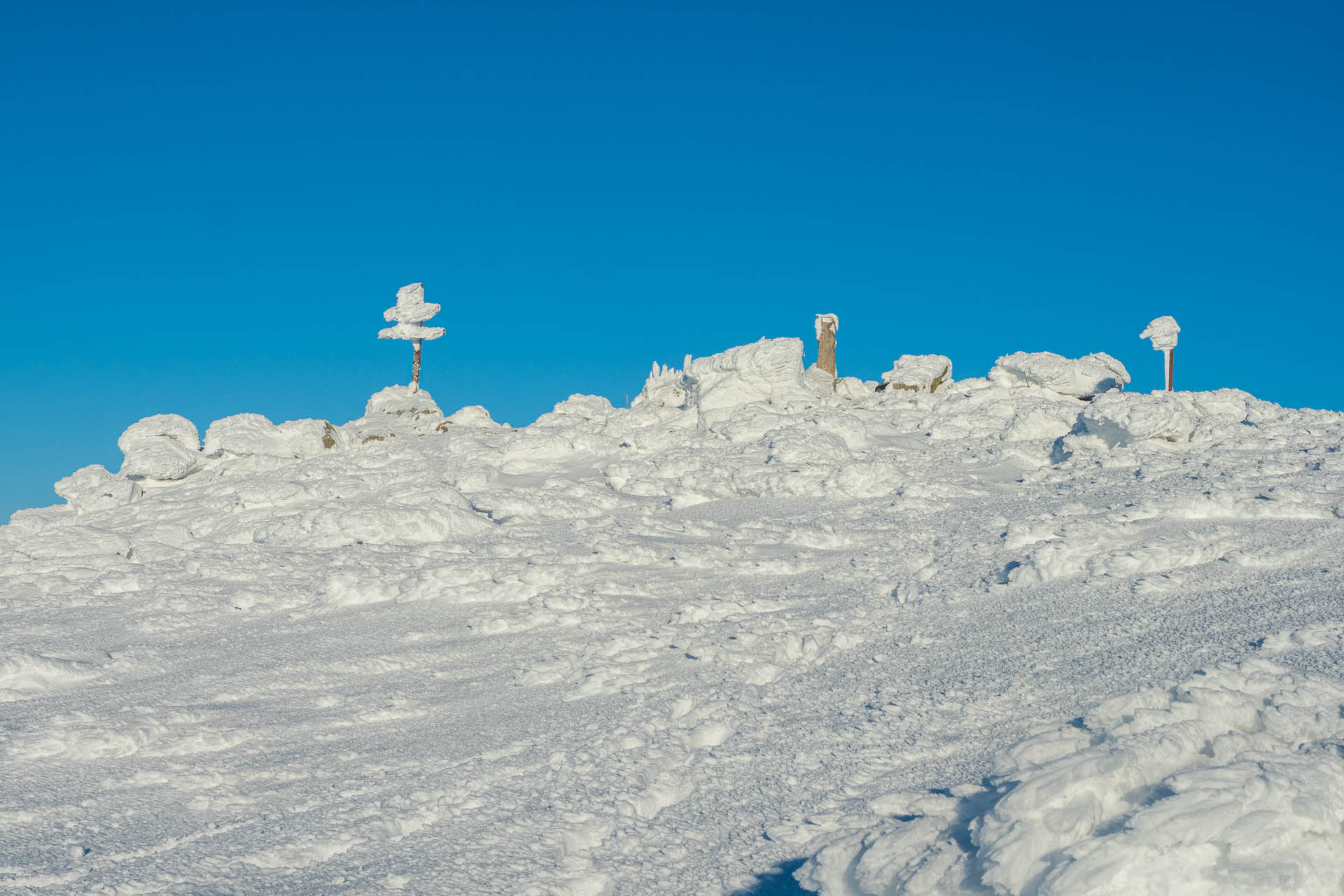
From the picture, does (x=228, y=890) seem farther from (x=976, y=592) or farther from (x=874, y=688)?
(x=976, y=592)

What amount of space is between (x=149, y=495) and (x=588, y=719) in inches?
776

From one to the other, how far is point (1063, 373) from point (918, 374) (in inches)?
164

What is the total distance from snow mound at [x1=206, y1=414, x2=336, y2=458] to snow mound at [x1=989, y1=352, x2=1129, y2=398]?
1835cm

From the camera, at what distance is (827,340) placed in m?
31.6

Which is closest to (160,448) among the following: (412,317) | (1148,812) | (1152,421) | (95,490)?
(95,490)

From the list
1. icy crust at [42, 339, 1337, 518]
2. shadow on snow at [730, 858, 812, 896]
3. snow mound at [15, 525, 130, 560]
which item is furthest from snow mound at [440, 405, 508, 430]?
shadow on snow at [730, 858, 812, 896]

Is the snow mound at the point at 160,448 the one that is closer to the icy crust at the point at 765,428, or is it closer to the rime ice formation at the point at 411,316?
the icy crust at the point at 765,428

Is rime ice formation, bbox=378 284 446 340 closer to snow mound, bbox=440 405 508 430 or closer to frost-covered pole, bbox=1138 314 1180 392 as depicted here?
snow mound, bbox=440 405 508 430

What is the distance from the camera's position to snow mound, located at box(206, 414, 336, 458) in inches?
1026

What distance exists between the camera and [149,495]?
78.8ft

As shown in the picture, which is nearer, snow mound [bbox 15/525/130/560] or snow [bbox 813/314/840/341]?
snow mound [bbox 15/525/130/560]

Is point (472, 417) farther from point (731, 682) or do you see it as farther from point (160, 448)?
point (731, 682)

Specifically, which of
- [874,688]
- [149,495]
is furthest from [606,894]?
[149,495]

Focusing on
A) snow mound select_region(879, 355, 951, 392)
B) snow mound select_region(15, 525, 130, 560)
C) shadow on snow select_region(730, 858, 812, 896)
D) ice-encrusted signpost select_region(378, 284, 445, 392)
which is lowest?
shadow on snow select_region(730, 858, 812, 896)
